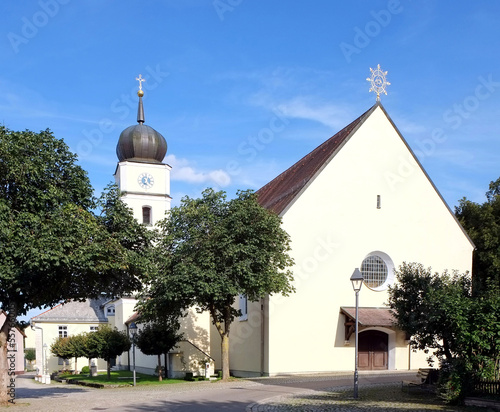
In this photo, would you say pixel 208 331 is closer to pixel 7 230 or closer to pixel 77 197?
→ pixel 77 197

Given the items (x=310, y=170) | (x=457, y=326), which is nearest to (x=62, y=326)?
(x=310, y=170)

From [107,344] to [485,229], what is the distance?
2533cm

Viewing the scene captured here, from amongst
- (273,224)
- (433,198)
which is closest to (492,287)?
(273,224)

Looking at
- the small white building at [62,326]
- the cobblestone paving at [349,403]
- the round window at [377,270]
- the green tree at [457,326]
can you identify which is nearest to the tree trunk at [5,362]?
the cobblestone paving at [349,403]

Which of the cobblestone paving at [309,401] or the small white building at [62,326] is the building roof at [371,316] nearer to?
the cobblestone paving at [309,401]

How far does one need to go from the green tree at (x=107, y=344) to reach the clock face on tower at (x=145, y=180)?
1361 centimetres

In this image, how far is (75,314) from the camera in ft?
184

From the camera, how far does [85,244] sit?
658 inches

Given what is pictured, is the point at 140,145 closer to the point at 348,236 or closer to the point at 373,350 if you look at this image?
the point at 348,236

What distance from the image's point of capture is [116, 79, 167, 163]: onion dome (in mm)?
46938

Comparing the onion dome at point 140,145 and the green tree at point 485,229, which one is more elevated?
the onion dome at point 140,145

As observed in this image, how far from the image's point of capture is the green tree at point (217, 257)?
77.4 ft

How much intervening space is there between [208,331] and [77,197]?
61.5 feet

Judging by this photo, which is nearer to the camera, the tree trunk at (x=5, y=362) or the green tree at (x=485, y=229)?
the tree trunk at (x=5, y=362)
